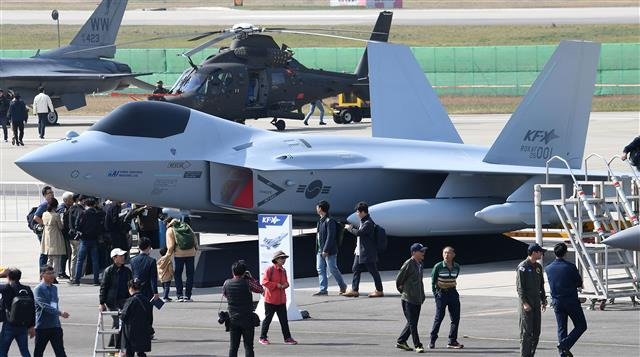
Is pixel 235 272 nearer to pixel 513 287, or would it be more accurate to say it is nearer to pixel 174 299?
pixel 174 299

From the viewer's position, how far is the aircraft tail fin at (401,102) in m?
25.7

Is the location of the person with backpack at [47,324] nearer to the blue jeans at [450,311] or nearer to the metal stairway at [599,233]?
the blue jeans at [450,311]

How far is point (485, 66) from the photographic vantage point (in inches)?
2427

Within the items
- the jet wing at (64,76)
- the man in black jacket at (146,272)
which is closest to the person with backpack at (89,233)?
the man in black jacket at (146,272)

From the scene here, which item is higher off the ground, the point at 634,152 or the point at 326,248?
the point at 634,152

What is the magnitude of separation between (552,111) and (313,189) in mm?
4514

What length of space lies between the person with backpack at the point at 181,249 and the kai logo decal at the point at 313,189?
149 inches

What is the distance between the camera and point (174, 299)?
19125mm

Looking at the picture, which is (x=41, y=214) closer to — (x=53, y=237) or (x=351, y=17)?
(x=53, y=237)

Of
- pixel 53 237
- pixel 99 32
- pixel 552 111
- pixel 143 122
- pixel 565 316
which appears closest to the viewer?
pixel 565 316

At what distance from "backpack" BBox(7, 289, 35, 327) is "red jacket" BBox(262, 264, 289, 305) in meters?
2.92

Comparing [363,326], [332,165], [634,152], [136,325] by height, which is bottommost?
[363,326]

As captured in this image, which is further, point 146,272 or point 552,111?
point 552,111

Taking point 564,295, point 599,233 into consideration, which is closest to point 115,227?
point 599,233
